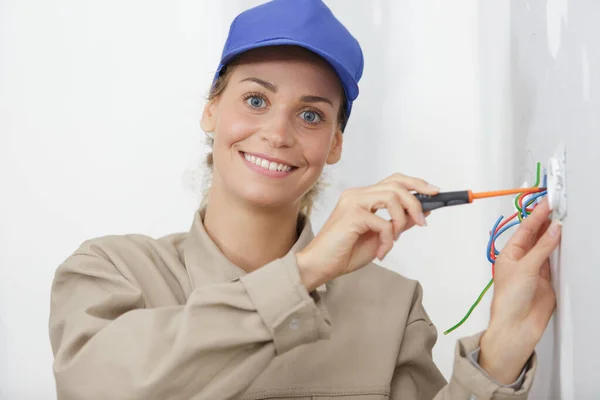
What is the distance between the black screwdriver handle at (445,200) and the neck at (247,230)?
1.26ft

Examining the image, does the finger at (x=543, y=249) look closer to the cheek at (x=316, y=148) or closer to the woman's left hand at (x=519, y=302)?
the woman's left hand at (x=519, y=302)

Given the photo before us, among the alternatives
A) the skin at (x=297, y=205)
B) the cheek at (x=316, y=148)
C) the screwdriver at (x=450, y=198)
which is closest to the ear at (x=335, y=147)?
the skin at (x=297, y=205)

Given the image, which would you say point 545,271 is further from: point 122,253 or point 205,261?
point 122,253

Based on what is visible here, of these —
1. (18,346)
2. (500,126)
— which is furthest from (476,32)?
(18,346)

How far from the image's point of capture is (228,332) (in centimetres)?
104

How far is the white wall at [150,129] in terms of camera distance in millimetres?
1922

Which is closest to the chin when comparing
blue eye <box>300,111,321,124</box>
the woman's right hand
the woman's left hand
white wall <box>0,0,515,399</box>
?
blue eye <box>300,111,321,124</box>

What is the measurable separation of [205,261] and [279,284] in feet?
1.22

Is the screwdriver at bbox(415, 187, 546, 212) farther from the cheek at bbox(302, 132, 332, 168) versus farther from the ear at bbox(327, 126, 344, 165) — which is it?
the ear at bbox(327, 126, 344, 165)

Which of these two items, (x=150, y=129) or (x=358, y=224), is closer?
(x=358, y=224)

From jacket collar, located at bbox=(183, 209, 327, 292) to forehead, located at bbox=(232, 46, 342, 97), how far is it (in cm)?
26

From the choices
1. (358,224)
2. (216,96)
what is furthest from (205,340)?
(216,96)

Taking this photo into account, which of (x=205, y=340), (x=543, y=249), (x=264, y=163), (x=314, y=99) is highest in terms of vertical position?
(x=314, y=99)

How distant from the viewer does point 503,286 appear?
113 cm
